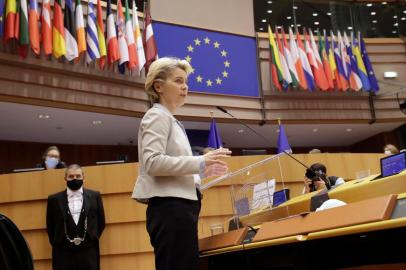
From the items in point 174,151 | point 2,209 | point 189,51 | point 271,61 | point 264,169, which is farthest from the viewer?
point 271,61

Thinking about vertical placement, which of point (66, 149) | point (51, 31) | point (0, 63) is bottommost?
point (66, 149)

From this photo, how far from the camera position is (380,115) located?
10.4 metres

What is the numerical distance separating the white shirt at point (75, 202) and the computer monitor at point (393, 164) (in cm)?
332

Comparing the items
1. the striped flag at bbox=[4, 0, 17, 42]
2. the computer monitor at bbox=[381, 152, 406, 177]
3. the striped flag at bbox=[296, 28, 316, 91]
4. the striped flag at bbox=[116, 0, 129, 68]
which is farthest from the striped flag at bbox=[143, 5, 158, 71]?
the computer monitor at bbox=[381, 152, 406, 177]

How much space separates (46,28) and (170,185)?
19.7 ft

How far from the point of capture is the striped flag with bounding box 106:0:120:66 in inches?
305

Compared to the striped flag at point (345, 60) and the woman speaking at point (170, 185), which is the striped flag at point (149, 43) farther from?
the woman speaking at point (170, 185)

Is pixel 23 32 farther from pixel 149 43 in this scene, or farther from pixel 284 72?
pixel 284 72

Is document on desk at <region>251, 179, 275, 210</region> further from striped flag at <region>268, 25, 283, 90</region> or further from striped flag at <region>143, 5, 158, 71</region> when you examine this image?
striped flag at <region>268, 25, 283, 90</region>

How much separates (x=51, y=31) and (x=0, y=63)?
925 millimetres

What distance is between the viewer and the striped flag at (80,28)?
7.45 m

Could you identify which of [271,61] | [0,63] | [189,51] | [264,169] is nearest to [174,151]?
[264,169]

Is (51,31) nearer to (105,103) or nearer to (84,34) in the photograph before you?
(84,34)

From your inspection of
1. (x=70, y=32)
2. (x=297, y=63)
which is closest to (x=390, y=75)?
(x=297, y=63)
